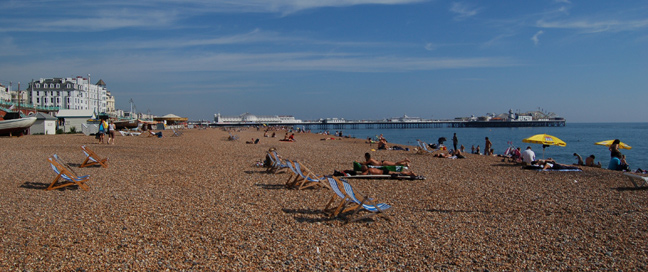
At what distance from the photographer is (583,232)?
4797 mm

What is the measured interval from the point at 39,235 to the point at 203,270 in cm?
199

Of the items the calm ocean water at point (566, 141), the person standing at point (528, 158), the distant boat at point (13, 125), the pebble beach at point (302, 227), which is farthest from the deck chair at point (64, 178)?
the calm ocean water at point (566, 141)

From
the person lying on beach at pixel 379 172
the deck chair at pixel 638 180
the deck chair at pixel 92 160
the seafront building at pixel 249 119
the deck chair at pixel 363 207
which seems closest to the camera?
the deck chair at pixel 363 207

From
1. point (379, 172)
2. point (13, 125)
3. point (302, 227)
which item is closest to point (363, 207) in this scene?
point (302, 227)

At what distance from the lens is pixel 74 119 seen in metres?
28.6

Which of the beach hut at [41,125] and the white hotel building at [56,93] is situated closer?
the beach hut at [41,125]

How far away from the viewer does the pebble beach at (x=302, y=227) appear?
3.76 meters

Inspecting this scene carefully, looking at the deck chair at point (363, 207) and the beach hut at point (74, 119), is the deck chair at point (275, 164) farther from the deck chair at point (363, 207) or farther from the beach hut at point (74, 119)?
the beach hut at point (74, 119)

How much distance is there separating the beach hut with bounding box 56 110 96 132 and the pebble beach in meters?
22.6

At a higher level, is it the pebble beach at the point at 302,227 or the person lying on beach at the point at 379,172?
the person lying on beach at the point at 379,172

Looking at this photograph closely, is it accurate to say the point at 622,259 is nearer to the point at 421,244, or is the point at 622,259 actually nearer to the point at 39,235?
the point at 421,244

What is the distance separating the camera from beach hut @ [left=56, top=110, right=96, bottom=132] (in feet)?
92.5

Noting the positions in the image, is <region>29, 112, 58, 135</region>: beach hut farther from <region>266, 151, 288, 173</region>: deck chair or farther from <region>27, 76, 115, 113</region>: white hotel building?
<region>27, 76, 115, 113</region>: white hotel building

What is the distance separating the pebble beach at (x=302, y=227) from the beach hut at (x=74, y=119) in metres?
22.6
